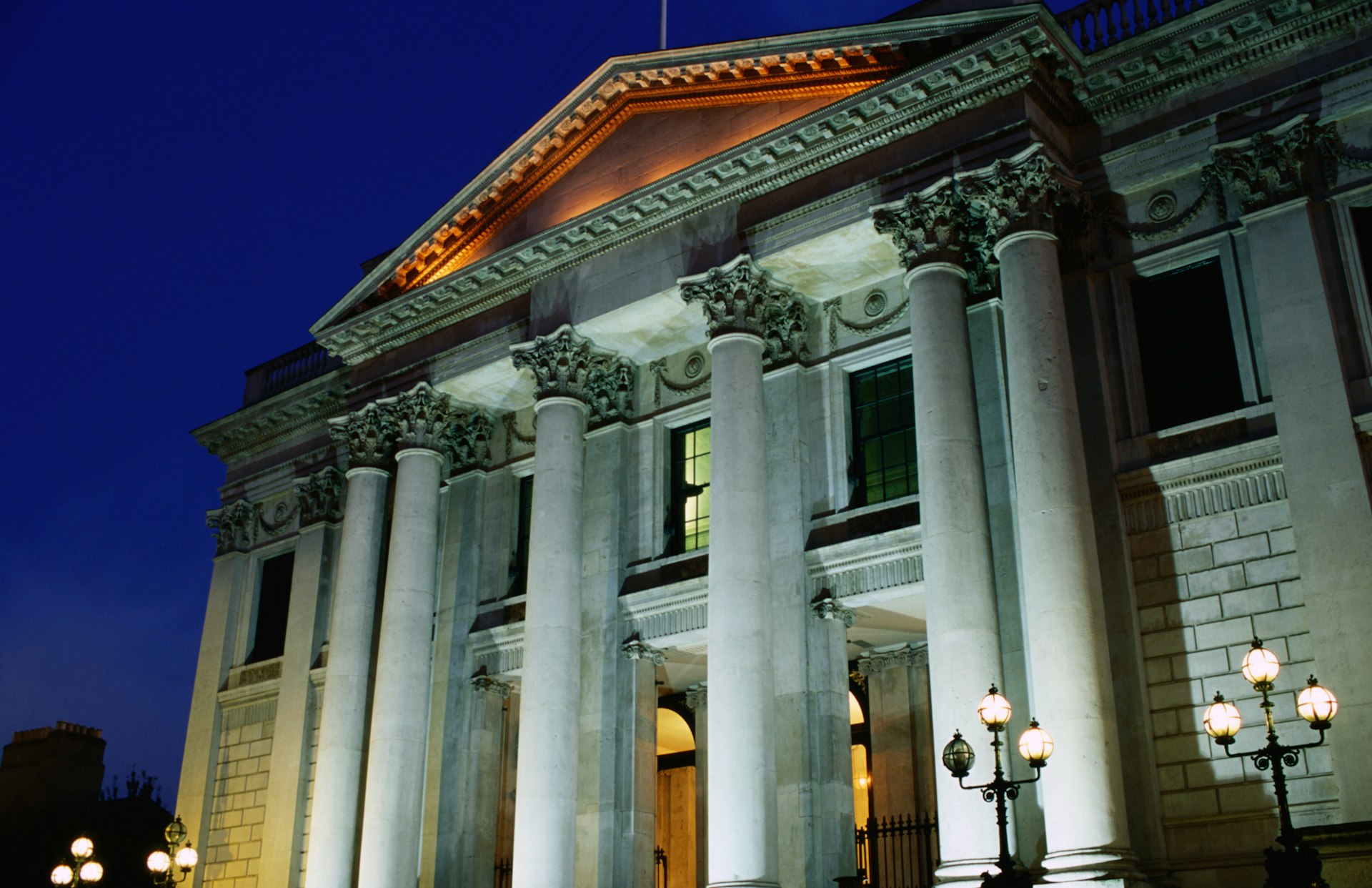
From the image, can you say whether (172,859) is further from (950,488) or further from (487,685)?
(950,488)

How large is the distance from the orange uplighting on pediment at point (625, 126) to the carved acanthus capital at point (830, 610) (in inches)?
→ 341

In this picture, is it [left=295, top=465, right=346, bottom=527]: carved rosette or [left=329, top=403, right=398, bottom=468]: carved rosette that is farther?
[left=295, top=465, right=346, bottom=527]: carved rosette

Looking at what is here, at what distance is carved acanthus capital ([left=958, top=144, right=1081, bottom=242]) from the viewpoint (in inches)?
872

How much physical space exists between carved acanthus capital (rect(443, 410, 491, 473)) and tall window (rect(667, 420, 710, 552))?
4.75 metres

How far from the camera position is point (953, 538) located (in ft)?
67.9

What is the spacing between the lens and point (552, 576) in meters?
26.0

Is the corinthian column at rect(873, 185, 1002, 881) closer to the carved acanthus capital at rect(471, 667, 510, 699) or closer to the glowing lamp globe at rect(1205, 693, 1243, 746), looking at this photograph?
the glowing lamp globe at rect(1205, 693, 1243, 746)

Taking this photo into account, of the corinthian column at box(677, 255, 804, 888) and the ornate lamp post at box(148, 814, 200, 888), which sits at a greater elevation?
the corinthian column at box(677, 255, 804, 888)

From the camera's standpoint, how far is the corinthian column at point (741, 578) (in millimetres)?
21656

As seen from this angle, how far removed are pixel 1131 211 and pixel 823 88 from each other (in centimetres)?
592

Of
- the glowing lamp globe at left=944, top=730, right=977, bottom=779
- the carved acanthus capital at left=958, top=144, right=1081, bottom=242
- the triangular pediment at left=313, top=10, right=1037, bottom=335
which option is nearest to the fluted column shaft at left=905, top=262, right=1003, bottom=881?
the carved acanthus capital at left=958, top=144, right=1081, bottom=242

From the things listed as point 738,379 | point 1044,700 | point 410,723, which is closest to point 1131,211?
point 738,379

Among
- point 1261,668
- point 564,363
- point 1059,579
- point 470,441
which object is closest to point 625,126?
point 564,363

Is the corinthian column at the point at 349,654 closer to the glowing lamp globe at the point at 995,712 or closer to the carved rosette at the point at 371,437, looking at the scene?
the carved rosette at the point at 371,437
